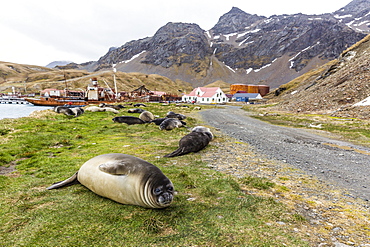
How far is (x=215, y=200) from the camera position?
17.7ft

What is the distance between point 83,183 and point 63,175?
1692mm

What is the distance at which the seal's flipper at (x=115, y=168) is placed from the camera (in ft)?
16.8

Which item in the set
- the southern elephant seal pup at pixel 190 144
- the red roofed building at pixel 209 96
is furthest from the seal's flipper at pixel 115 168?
the red roofed building at pixel 209 96

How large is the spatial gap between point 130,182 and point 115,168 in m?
0.61

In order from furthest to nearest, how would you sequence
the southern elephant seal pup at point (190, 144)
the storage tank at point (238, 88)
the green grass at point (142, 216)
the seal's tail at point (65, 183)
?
the storage tank at point (238, 88) → the southern elephant seal pup at point (190, 144) → the seal's tail at point (65, 183) → the green grass at point (142, 216)

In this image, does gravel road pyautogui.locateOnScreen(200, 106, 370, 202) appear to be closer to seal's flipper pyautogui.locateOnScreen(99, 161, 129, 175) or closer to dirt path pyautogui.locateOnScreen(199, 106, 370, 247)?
dirt path pyautogui.locateOnScreen(199, 106, 370, 247)

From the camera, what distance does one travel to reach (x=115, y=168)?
5.15 metres

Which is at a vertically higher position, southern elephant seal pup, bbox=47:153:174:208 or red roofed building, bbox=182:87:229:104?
red roofed building, bbox=182:87:229:104

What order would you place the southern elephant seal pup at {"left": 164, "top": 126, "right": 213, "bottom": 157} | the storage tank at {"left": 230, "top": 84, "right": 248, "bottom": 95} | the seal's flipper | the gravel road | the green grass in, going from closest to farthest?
the green grass, the seal's flipper, the gravel road, the southern elephant seal pup at {"left": 164, "top": 126, "right": 213, "bottom": 157}, the storage tank at {"left": 230, "top": 84, "right": 248, "bottom": 95}

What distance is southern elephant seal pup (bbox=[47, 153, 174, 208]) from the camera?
468 centimetres

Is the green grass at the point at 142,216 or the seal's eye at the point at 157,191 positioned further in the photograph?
the seal's eye at the point at 157,191

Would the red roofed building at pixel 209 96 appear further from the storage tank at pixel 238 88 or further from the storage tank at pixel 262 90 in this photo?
the storage tank at pixel 262 90

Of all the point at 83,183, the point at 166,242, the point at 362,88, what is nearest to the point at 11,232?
the point at 83,183

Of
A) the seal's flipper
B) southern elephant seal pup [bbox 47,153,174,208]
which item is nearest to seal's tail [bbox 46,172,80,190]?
southern elephant seal pup [bbox 47,153,174,208]
